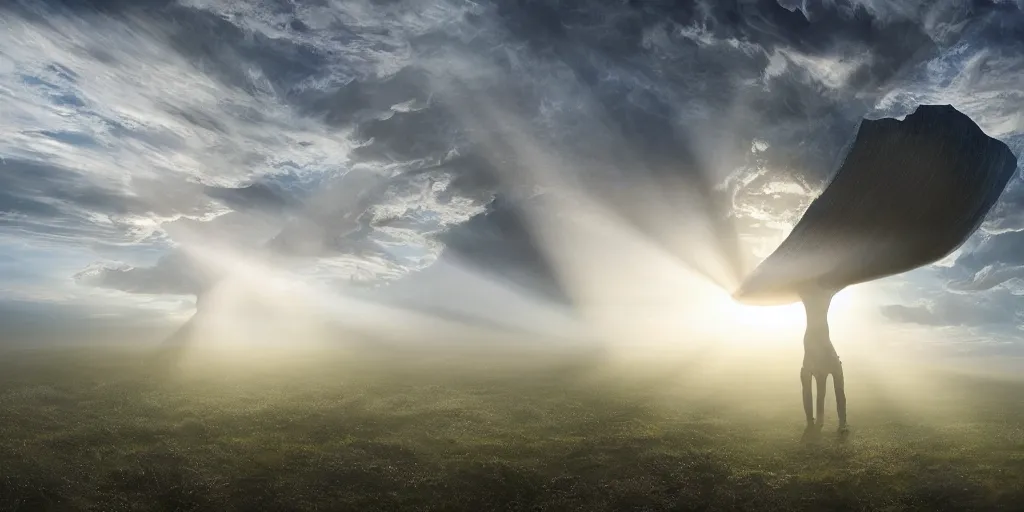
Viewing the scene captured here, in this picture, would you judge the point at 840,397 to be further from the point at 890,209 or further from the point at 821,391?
the point at 890,209

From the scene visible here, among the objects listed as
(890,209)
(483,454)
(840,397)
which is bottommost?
(483,454)

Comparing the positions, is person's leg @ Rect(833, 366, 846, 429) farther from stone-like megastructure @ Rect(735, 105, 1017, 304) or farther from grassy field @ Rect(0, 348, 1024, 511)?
stone-like megastructure @ Rect(735, 105, 1017, 304)

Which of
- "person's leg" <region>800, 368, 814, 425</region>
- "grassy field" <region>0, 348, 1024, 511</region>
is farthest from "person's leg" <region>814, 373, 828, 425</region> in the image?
"grassy field" <region>0, 348, 1024, 511</region>

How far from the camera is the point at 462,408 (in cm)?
3981

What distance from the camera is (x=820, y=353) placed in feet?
90.8

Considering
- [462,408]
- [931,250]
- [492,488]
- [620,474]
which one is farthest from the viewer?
[462,408]

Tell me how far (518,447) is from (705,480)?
941 cm

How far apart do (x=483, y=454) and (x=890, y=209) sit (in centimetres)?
2361

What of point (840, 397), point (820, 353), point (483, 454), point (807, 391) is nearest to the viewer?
point (483, 454)

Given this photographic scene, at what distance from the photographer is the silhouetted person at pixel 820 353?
2753 centimetres

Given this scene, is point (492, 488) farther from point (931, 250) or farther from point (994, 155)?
point (994, 155)

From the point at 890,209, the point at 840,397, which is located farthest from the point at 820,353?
the point at 890,209

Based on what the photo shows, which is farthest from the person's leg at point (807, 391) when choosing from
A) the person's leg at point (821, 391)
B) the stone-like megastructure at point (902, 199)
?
the stone-like megastructure at point (902, 199)

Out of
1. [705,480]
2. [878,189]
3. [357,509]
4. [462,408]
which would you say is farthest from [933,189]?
[462,408]
